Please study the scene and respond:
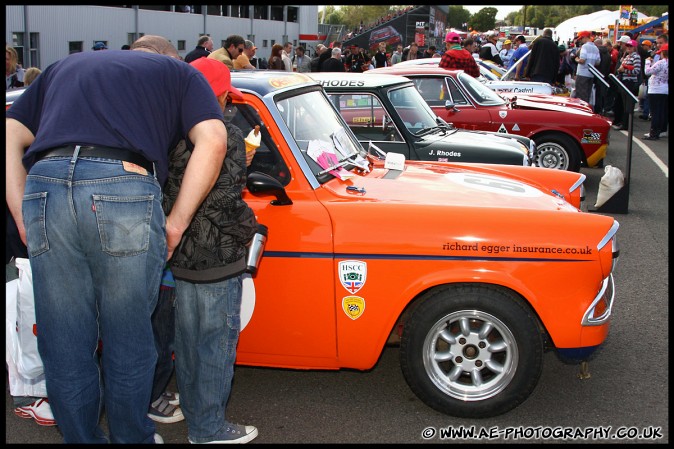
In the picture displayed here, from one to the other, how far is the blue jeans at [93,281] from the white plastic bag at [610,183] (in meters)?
6.61

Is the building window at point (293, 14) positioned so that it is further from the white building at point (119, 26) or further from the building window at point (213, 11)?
the building window at point (213, 11)

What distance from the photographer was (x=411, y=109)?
728 centimetres

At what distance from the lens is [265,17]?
5181 cm

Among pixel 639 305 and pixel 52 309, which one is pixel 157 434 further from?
pixel 639 305

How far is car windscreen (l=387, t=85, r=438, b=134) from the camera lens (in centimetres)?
705

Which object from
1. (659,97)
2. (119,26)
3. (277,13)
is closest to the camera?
(659,97)

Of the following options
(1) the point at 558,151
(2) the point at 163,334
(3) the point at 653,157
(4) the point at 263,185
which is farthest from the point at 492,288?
(3) the point at 653,157

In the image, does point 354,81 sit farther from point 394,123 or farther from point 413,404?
point 413,404

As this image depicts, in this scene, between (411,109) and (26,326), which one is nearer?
(26,326)

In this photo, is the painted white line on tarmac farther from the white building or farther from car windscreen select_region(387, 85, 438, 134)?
the white building

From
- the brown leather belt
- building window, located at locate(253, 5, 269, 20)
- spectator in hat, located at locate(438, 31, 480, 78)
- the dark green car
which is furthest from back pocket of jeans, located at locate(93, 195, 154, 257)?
building window, located at locate(253, 5, 269, 20)

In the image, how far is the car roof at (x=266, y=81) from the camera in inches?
161

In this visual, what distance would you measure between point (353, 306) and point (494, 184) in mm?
1323

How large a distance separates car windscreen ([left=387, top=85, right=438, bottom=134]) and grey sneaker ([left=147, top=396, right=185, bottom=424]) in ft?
12.9
